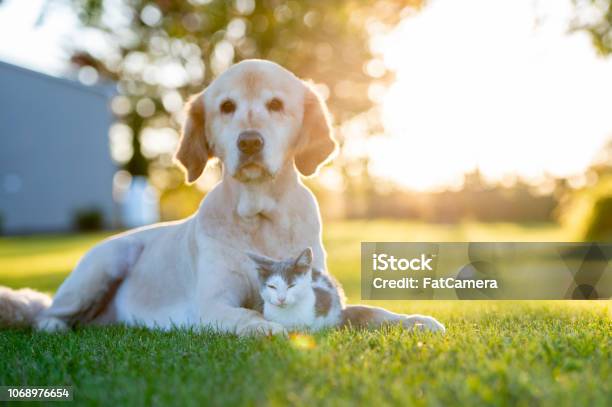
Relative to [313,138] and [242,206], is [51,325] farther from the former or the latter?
[313,138]

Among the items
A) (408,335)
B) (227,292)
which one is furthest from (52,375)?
(408,335)

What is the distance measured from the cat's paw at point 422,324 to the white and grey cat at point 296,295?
0.50 meters

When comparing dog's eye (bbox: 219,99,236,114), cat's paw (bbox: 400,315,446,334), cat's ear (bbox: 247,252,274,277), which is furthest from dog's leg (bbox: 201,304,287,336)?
dog's eye (bbox: 219,99,236,114)

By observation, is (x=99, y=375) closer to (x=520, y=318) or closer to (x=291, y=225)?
(x=291, y=225)

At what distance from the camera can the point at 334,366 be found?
3.26 meters

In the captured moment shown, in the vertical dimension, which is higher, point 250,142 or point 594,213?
point 594,213

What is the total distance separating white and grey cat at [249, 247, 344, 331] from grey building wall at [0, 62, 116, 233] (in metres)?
32.4

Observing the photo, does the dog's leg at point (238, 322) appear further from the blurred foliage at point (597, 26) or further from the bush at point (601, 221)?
the bush at point (601, 221)

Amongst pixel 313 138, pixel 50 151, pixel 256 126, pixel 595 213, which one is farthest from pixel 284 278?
pixel 50 151

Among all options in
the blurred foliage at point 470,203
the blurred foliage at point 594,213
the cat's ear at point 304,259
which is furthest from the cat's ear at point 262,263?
the blurred foliage at point 470,203

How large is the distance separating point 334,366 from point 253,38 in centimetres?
1279

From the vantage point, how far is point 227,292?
4875mm

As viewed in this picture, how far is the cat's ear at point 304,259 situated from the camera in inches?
181

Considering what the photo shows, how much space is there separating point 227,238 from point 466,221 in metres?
39.7
